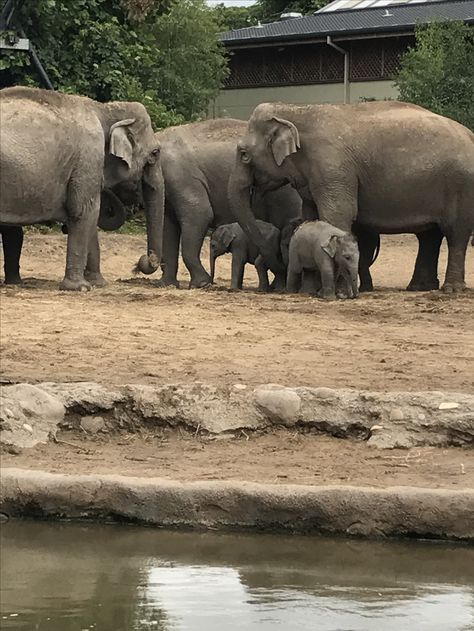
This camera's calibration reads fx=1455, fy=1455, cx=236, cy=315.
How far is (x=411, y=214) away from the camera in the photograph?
14.4 meters

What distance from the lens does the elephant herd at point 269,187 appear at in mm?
13062

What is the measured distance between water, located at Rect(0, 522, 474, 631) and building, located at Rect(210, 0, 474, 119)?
1034 inches

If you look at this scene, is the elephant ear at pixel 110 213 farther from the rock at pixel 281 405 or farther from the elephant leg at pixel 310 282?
the rock at pixel 281 405

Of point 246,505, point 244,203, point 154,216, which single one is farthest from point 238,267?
point 246,505

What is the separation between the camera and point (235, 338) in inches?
387

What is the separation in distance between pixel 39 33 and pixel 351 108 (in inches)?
353

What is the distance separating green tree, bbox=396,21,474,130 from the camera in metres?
25.9

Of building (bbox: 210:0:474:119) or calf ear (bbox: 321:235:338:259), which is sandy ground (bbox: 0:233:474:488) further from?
building (bbox: 210:0:474:119)

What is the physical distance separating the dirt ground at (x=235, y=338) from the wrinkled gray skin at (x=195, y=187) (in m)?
1.37

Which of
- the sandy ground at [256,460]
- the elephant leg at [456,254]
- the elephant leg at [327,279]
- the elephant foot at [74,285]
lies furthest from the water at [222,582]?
the elephant leg at [456,254]

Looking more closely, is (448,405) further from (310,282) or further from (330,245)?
(310,282)

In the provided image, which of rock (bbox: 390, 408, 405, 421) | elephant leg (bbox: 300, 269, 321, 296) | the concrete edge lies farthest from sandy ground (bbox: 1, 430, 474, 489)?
elephant leg (bbox: 300, 269, 321, 296)

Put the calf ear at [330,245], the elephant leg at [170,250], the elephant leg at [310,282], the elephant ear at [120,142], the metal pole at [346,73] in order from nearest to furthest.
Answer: the calf ear at [330,245]
the elephant leg at [310,282]
the elephant ear at [120,142]
the elephant leg at [170,250]
the metal pole at [346,73]

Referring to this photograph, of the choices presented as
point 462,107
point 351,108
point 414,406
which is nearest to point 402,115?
point 351,108
